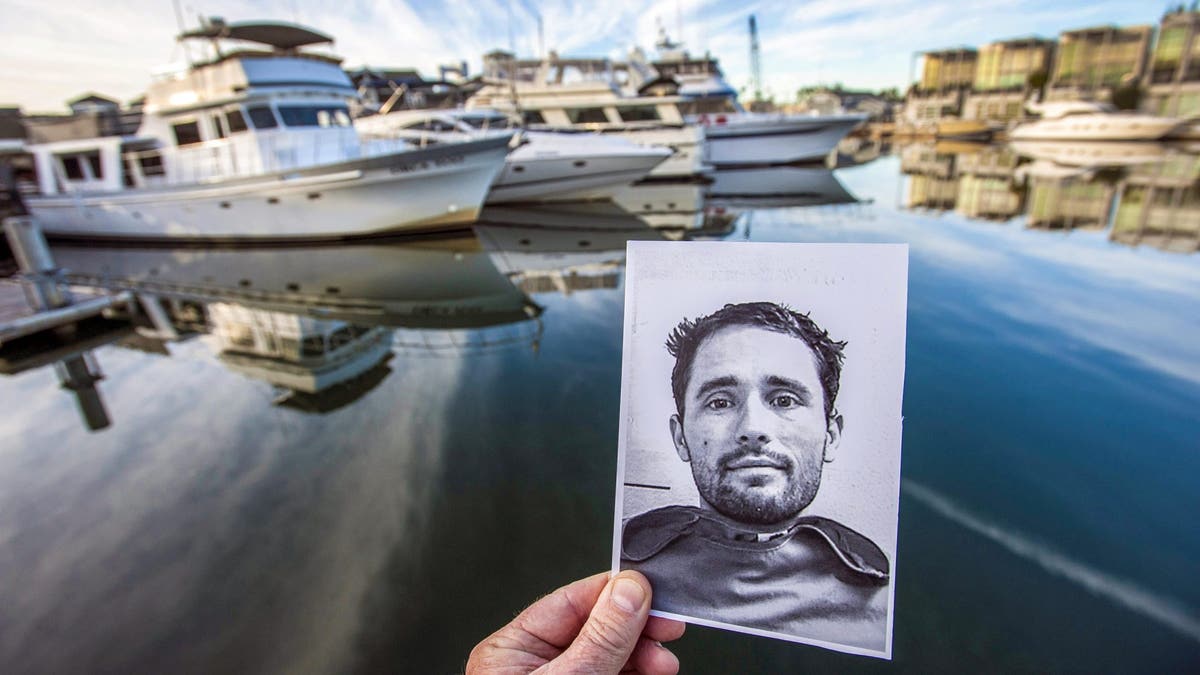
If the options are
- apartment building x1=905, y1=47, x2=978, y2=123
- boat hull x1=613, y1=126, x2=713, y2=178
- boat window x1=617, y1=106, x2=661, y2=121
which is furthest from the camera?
apartment building x1=905, y1=47, x2=978, y2=123

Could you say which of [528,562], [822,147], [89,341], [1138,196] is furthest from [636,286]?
[822,147]

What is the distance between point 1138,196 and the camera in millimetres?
13133

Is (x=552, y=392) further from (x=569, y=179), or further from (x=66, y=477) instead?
(x=569, y=179)

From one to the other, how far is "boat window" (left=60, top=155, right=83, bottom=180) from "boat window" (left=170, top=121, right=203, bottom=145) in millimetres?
3293

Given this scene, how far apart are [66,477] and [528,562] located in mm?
3584

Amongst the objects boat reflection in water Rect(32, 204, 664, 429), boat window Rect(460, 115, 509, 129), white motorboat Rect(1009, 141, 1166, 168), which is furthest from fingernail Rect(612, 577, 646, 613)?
white motorboat Rect(1009, 141, 1166, 168)

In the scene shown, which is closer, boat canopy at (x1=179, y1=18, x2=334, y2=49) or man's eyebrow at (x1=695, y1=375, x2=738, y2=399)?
man's eyebrow at (x1=695, y1=375, x2=738, y2=399)

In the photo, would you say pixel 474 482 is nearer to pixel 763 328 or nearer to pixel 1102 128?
pixel 763 328

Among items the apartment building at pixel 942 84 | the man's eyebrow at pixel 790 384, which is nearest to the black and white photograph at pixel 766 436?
the man's eyebrow at pixel 790 384

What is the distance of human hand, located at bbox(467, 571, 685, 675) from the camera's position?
102cm

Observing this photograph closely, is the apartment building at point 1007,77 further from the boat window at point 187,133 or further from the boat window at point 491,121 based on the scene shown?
the boat window at point 187,133

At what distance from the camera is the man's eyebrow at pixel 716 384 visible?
43.2 inches

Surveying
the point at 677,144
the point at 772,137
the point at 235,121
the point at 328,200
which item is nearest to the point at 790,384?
the point at 328,200

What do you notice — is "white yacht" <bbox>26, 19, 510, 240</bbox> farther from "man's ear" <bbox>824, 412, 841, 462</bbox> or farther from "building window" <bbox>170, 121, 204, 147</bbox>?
"man's ear" <bbox>824, 412, 841, 462</bbox>
